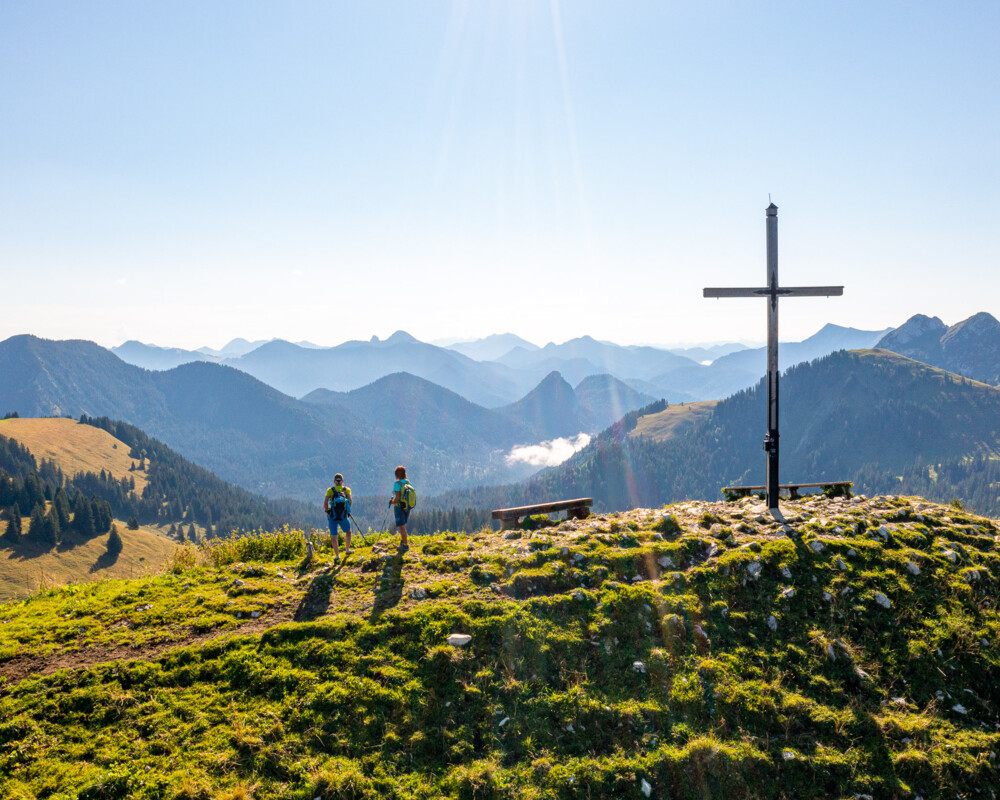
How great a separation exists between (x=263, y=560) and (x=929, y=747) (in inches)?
695

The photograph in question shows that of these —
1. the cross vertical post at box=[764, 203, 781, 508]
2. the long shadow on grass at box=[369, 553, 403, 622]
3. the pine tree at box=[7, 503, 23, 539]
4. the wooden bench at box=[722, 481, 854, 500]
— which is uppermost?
the cross vertical post at box=[764, 203, 781, 508]

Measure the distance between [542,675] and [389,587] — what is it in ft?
16.4

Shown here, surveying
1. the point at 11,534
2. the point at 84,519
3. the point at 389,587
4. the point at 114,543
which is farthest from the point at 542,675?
the point at 84,519

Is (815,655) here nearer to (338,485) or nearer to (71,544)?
(338,485)

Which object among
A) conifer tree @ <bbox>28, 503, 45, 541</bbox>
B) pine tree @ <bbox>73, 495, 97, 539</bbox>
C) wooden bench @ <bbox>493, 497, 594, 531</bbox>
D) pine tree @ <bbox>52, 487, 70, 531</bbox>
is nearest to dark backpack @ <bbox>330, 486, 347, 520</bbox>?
wooden bench @ <bbox>493, 497, 594, 531</bbox>

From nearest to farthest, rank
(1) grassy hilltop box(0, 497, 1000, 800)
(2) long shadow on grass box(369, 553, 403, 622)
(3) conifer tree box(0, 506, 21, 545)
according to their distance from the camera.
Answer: (1) grassy hilltop box(0, 497, 1000, 800), (2) long shadow on grass box(369, 553, 403, 622), (3) conifer tree box(0, 506, 21, 545)

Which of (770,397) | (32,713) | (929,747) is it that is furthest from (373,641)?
(770,397)

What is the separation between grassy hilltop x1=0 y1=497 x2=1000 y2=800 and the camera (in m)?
8.73

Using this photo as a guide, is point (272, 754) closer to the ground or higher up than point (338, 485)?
closer to the ground

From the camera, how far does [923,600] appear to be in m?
12.2

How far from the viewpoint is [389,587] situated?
13641 mm

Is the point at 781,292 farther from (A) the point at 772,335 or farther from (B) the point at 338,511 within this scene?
(B) the point at 338,511

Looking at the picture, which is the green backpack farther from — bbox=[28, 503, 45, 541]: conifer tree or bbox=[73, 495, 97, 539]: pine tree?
bbox=[73, 495, 97, 539]: pine tree

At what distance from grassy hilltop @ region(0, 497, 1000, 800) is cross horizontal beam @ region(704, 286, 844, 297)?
297 inches
